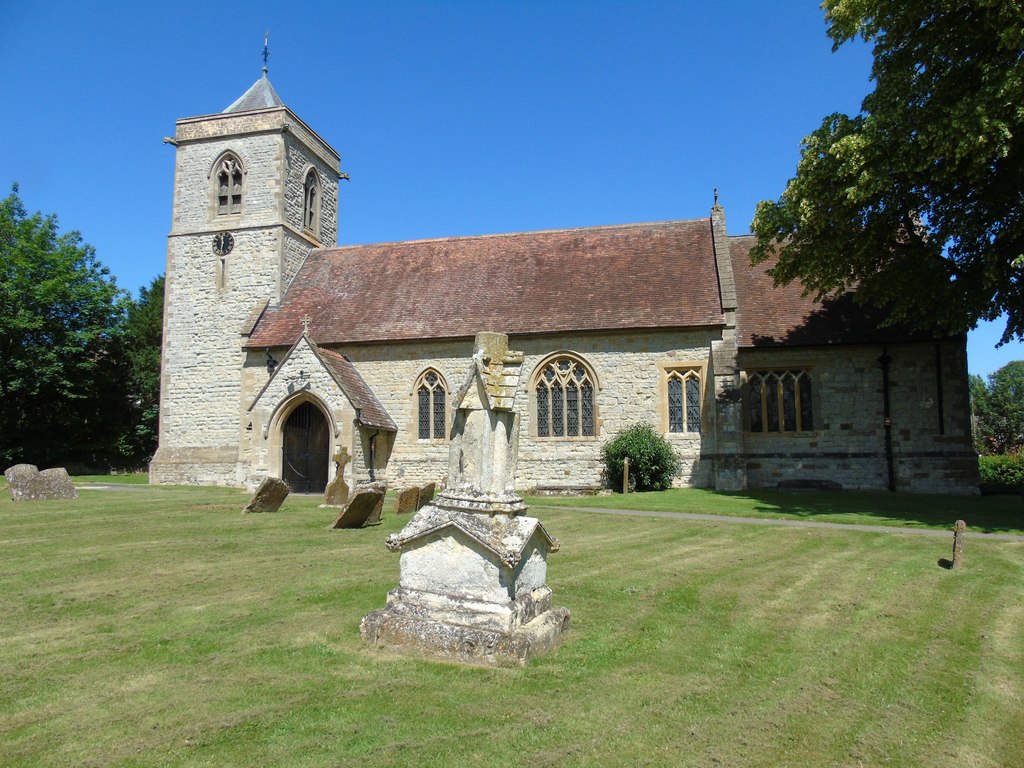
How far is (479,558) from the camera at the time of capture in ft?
20.0

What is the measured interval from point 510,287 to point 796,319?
9292 mm

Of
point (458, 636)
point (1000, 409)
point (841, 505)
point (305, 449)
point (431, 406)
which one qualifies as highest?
point (1000, 409)

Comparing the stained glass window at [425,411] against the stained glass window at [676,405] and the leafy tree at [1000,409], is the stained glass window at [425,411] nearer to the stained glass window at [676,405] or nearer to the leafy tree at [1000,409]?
the stained glass window at [676,405]

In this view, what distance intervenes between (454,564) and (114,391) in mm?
35632

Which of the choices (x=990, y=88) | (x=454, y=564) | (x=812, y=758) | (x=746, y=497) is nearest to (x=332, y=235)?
(x=746, y=497)

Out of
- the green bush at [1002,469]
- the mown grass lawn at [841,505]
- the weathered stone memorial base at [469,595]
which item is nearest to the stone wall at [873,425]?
the mown grass lawn at [841,505]

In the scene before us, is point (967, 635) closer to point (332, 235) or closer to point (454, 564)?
point (454, 564)

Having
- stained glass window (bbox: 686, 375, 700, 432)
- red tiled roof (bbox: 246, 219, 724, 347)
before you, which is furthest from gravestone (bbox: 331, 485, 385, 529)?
stained glass window (bbox: 686, 375, 700, 432)

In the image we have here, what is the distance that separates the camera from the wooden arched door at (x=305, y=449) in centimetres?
2252

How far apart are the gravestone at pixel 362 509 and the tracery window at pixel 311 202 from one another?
18436 millimetres

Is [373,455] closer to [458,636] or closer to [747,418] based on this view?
[747,418]

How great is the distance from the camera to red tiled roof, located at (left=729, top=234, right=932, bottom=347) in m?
20.5

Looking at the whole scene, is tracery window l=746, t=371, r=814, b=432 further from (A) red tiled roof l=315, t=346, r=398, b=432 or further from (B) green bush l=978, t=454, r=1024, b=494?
(A) red tiled roof l=315, t=346, r=398, b=432

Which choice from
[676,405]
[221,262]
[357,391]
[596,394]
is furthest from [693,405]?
[221,262]
